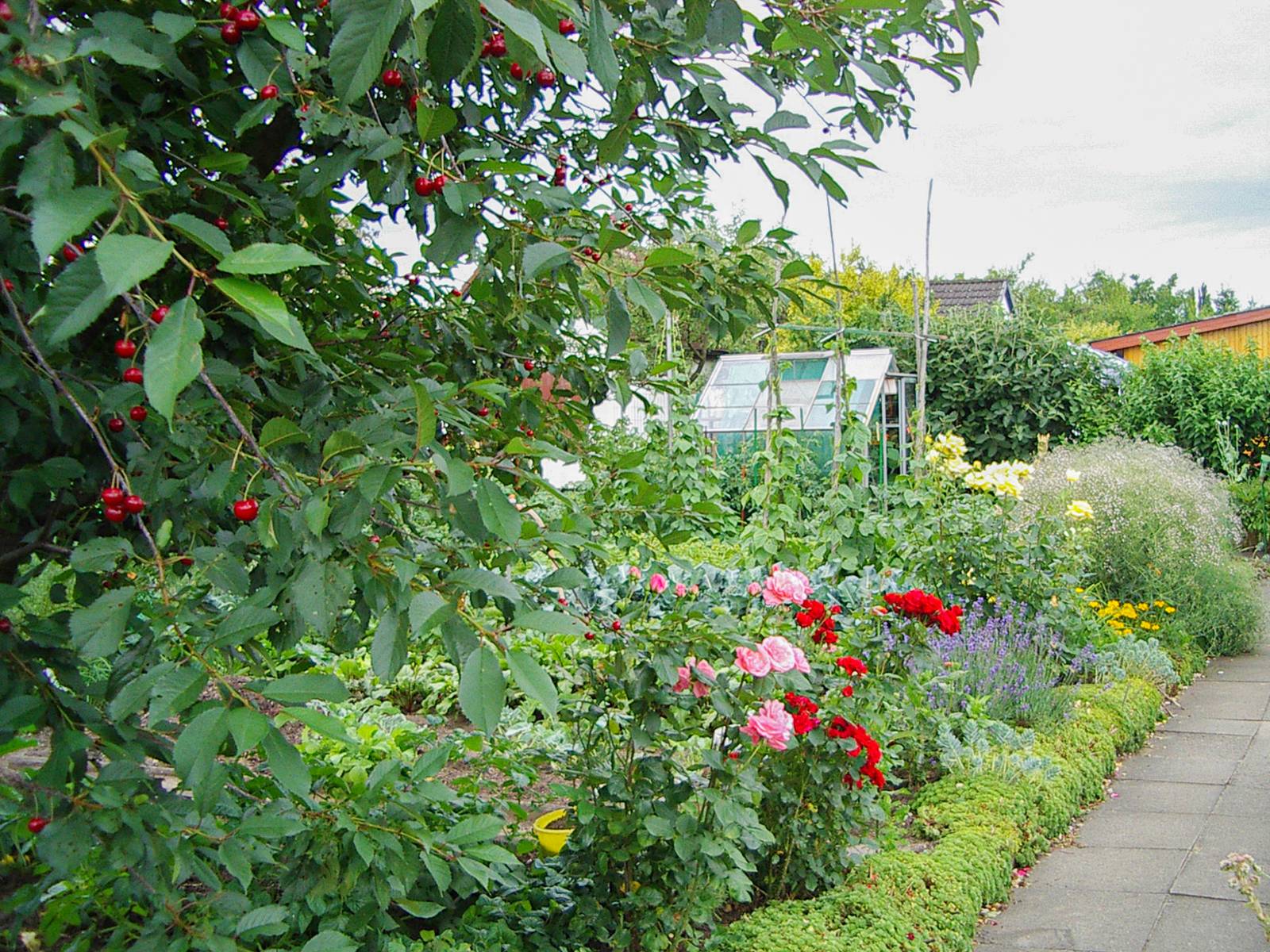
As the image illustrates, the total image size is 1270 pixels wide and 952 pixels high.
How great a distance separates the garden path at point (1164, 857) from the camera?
3.04 metres

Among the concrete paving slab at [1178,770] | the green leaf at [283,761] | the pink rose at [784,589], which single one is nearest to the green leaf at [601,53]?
the green leaf at [283,761]

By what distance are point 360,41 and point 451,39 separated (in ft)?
0.51

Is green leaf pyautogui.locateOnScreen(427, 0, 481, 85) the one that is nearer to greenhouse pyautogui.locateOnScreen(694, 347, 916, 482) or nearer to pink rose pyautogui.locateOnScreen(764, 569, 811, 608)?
pink rose pyautogui.locateOnScreen(764, 569, 811, 608)

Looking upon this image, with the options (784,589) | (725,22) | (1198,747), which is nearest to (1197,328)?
(1198,747)

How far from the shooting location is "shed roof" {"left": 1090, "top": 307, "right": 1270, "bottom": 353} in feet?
60.3

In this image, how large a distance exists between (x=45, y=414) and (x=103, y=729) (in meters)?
0.48

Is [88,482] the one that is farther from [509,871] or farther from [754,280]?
[509,871]

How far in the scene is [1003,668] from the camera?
4.80 m

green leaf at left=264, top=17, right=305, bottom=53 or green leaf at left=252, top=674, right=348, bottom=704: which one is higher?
green leaf at left=264, top=17, right=305, bottom=53

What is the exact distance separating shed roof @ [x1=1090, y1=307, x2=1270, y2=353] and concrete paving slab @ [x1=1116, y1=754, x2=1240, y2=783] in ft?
49.3

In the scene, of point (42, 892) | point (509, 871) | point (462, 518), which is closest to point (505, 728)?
point (509, 871)

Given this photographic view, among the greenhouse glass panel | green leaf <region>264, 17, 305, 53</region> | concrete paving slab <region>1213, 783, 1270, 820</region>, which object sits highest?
the greenhouse glass panel

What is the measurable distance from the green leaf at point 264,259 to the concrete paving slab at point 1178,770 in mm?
4829

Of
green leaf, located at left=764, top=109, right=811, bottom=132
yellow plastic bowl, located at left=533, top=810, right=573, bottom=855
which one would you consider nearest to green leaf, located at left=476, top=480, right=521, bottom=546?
green leaf, located at left=764, top=109, right=811, bottom=132
